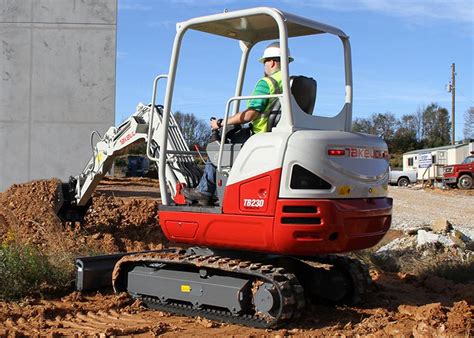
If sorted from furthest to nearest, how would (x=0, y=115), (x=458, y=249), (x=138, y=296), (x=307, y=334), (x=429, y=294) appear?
1. (x=0, y=115)
2. (x=458, y=249)
3. (x=429, y=294)
4. (x=138, y=296)
5. (x=307, y=334)

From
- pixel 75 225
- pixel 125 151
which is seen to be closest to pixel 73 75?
pixel 75 225

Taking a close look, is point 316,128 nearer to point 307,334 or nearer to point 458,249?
point 307,334

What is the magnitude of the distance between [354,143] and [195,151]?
1958mm

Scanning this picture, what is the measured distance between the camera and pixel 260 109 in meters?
6.61

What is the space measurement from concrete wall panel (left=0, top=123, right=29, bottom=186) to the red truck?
966 inches

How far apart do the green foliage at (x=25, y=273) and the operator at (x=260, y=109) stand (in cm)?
232

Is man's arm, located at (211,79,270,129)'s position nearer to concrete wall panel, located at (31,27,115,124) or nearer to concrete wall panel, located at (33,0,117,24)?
concrete wall panel, located at (31,27,115,124)

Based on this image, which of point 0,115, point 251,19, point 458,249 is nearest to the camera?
point 251,19

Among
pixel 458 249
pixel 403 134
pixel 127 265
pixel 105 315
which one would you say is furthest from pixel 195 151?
pixel 403 134

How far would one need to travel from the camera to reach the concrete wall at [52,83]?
2073 cm

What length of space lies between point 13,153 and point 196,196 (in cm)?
1519

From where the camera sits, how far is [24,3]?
68.1 ft

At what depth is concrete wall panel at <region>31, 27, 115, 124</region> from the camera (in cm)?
2073

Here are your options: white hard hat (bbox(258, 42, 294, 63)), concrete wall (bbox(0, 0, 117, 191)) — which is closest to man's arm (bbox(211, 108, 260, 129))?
white hard hat (bbox(258, 42, 294, 63))
